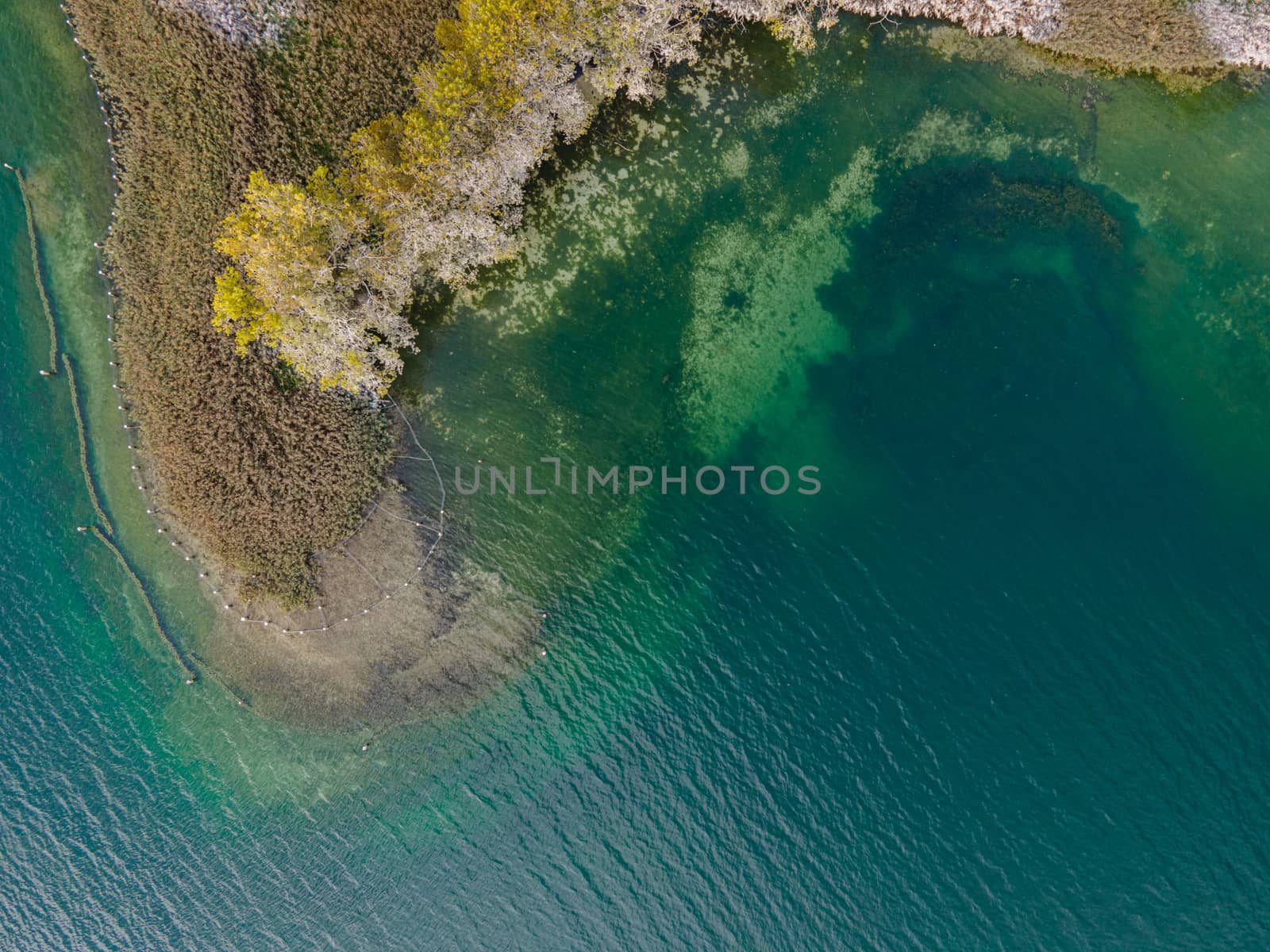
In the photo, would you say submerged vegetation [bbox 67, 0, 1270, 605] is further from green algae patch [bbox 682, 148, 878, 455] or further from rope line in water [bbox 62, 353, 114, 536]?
green algae patch [bbox 682, 148, 878, 455]

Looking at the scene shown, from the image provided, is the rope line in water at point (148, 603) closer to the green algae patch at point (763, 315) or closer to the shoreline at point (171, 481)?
the shoreline at point (171, 481)

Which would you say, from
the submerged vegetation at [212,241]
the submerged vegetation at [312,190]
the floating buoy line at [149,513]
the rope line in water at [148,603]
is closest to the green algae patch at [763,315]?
the submerged vegetation at [312,190]

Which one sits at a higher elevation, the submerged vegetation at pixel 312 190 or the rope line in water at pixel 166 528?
the submerged vegetation at pixel 312 190

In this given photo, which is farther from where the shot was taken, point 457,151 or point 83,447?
point 83,447

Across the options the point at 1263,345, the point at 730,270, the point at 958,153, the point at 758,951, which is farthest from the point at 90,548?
the point at 1263,345

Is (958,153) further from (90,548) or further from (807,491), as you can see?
(90,548)

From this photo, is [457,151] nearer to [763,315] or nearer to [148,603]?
[763,315]

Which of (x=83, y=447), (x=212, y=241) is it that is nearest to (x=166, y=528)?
(x=83, y=447)
